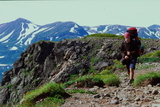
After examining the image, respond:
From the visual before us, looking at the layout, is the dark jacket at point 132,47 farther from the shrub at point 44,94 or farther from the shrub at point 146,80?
the shrub at point 44,94

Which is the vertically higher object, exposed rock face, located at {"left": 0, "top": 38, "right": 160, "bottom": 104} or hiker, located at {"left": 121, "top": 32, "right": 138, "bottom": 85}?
hiker, located at {"left": 121, "top": 32, "right": 138, "bottom": 85}

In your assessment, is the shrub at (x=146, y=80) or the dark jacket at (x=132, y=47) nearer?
the dark jacket at (x=132, y=47)

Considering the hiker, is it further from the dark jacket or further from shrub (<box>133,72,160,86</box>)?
shrub (<box>133,72,160,86</box>)

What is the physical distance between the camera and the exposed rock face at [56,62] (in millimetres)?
37312

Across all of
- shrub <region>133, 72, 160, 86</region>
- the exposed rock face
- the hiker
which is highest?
the hiker

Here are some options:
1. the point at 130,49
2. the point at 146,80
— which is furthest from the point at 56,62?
the point at 130,49

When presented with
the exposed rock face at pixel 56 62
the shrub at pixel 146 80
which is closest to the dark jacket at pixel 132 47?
the shrub at pixel 146 80

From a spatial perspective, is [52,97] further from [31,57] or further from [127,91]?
[31,57]

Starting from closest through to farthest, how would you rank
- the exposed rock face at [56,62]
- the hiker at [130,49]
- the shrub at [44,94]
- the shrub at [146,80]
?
the shrub at [44,94], the hiker at [130,49], the shrub at [146,80], the exposed rock face at [56,62]

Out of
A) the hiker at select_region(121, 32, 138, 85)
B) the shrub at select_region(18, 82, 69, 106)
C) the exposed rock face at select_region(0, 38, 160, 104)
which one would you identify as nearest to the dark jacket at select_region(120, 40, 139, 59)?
the hiker at select_region(121, 32, 138, 85)

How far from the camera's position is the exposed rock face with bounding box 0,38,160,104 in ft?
122

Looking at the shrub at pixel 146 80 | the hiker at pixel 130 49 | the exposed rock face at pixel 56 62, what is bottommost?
the exposed rock face at pixel 56 62

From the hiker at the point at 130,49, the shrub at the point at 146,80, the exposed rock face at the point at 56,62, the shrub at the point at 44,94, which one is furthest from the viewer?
the exposed rock face at the point at 56,62

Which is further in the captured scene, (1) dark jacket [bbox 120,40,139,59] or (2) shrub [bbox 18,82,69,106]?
(1) dark jacket [bbox 120,40,139,59]
